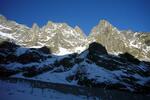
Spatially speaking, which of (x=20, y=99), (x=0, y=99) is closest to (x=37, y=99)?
(x=20, y=99)

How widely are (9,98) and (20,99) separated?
2.19 m

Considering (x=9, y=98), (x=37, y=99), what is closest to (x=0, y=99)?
(x=9, y=98)

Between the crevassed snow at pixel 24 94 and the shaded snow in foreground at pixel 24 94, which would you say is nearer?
the shaded snow in foreground at pixel 24 94

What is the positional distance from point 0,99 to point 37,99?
9.28m

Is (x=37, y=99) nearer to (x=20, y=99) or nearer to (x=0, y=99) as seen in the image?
(x=20, y=99)

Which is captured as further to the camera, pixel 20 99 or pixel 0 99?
pixel 20 99

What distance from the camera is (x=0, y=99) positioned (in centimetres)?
4416

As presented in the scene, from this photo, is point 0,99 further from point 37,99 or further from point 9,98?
point 37,99

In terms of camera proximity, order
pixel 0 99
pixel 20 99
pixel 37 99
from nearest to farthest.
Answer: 1. pixel 0 99
2. pixel 20 99
3. pixel 37 99

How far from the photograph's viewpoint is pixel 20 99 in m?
47.6

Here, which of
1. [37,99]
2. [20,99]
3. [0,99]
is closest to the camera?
[0,99]

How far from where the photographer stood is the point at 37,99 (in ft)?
169

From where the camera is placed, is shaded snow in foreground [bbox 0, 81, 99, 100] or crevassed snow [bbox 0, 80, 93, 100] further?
crevassed snow [bbox 0, 80, 93, 100]

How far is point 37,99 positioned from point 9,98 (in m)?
6.91
